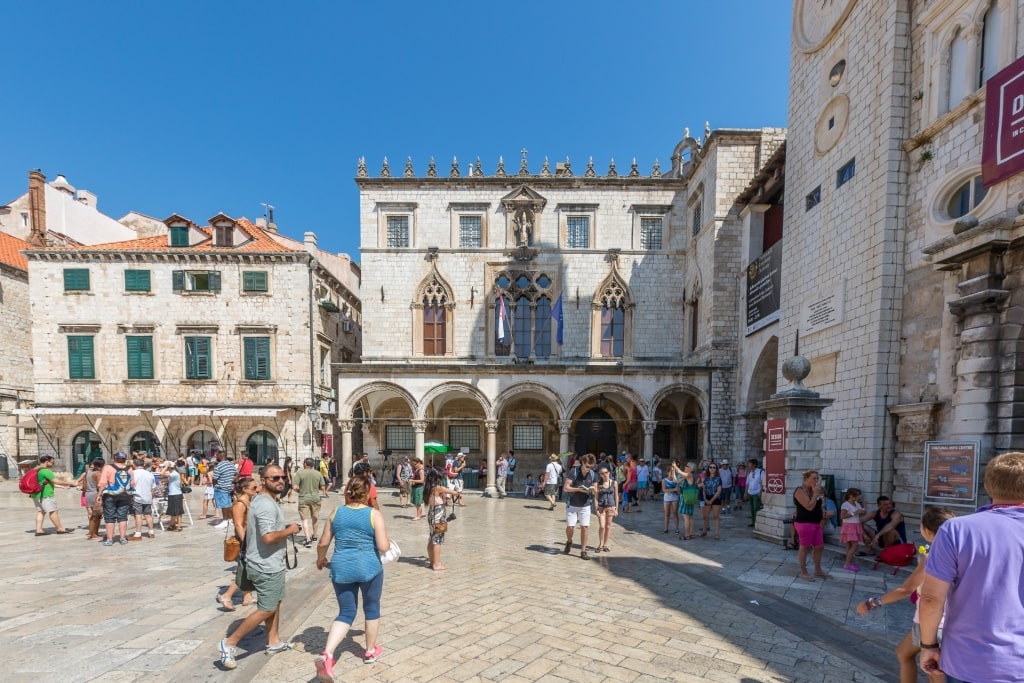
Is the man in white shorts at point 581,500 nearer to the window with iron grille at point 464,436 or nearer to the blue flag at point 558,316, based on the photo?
the blue flag at point 558,316

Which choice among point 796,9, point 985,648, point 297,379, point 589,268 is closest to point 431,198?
point 589,268

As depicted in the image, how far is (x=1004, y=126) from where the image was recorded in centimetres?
717

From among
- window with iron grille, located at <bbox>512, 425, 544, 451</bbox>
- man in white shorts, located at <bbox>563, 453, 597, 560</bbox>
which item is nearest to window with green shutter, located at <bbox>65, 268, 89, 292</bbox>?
window with iron grille, located at <bbox>512, 425, 544, 451</bbox>

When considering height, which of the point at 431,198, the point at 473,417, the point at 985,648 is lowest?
the point at 473,417

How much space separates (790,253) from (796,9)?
7104 mm

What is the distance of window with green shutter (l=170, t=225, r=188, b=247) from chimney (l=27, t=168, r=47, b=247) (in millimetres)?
5889

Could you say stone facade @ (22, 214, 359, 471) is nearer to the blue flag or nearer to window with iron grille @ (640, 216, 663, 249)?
the blue flag

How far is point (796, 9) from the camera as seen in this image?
13.1 metres

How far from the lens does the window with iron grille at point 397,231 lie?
20547mm

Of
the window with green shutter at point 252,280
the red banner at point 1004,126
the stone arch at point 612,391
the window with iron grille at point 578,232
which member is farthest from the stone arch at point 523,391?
the red banner at point 1004,126

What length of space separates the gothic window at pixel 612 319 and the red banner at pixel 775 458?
1078 cm

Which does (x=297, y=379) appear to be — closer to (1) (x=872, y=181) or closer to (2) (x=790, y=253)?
(2) (x=790, y=253)

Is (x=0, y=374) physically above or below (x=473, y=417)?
above

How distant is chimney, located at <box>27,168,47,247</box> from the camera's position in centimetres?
2000
